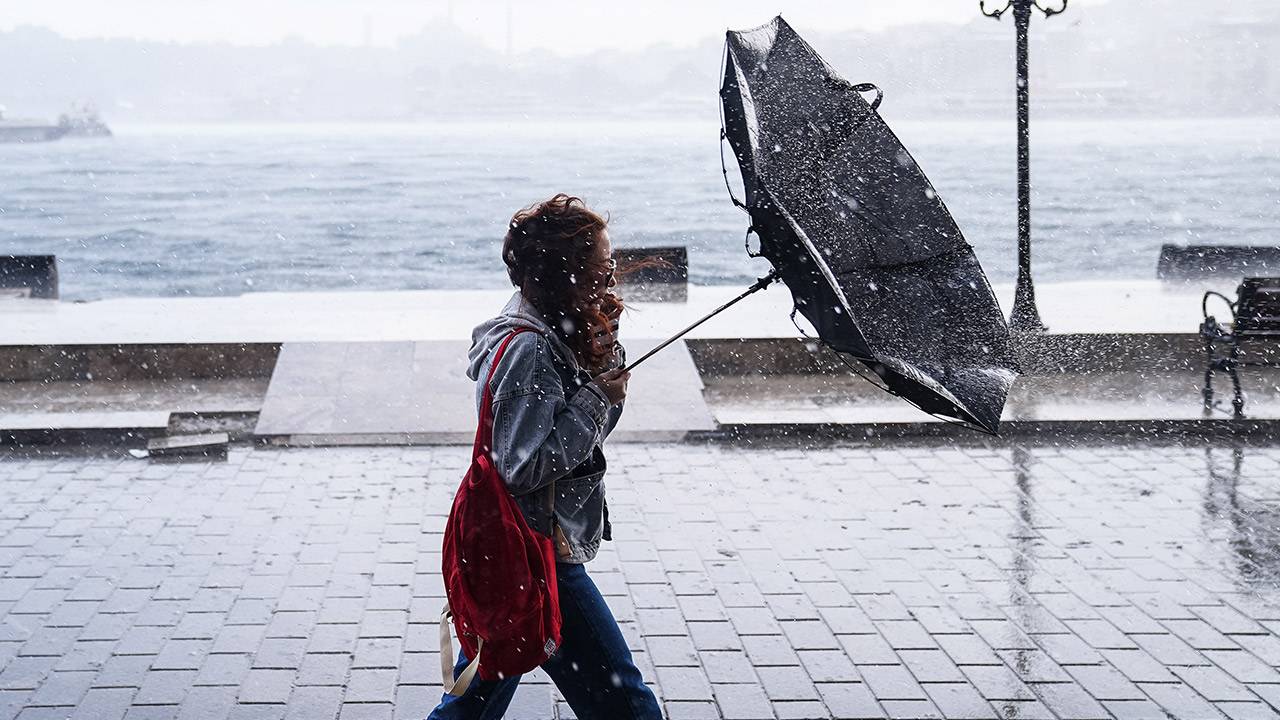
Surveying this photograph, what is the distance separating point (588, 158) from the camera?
401 ft

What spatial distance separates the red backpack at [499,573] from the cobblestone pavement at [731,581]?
1.76 metres

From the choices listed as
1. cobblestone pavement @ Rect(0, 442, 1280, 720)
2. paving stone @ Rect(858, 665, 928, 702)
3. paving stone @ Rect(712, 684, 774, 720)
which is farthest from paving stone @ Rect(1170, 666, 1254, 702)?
paving stone @ Rect(712, 684, 774, 720)

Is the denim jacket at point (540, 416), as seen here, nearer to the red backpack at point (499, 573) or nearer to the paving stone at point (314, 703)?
the red backpack at point (499, 573)

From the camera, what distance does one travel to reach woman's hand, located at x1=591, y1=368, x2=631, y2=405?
3051mm

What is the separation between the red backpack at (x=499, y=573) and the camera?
9.76 ft

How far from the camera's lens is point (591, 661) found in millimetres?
3172

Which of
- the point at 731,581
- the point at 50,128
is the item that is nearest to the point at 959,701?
the point at 731,581

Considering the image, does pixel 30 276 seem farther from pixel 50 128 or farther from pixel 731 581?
pixel 50 128

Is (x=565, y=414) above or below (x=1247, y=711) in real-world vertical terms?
above

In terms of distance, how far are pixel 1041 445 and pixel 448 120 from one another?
6201 inches

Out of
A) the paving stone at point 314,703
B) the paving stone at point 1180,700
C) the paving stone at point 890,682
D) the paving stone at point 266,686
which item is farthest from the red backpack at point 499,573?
the paving stone at point 1180,700

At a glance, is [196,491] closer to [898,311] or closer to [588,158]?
Result: [898,311]

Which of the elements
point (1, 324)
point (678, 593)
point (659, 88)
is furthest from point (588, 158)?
point (678, 593)

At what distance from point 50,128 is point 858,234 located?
148m
